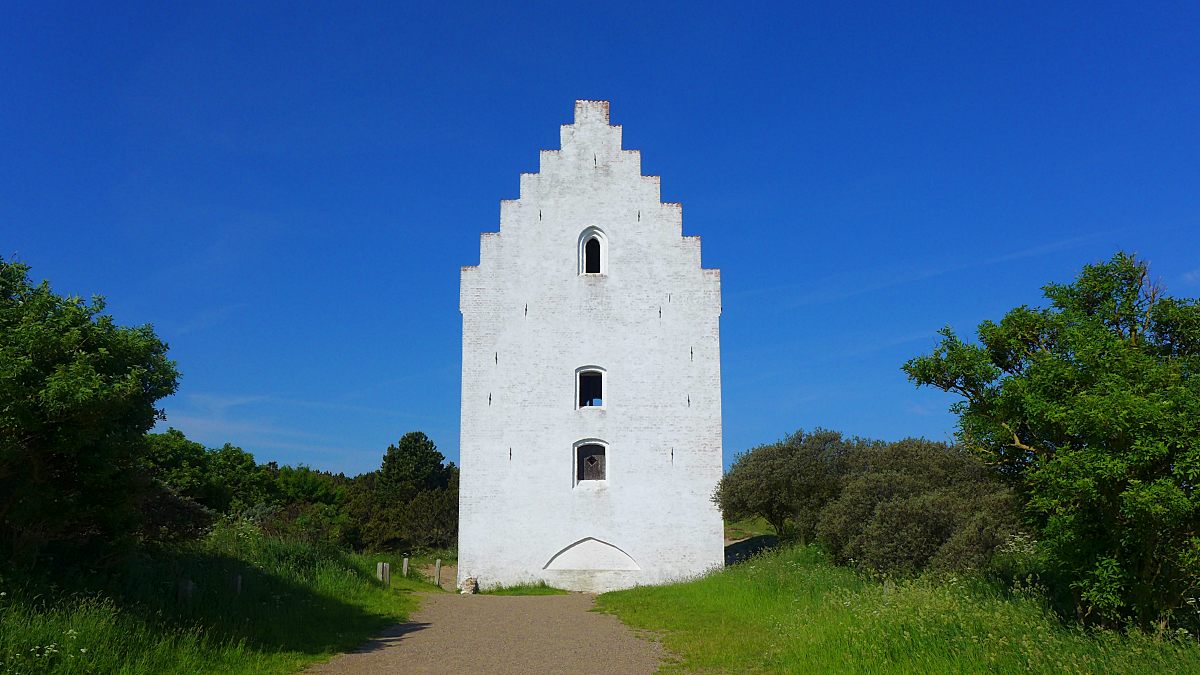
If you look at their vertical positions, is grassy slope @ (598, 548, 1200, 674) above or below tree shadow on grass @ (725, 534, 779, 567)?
below

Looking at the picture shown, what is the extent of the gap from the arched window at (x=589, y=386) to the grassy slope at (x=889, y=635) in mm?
9762

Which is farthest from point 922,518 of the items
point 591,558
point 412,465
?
point 412,465

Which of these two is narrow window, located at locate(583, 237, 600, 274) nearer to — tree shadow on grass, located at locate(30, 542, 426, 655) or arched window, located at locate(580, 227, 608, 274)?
arched window, located at locate(580, 227, 608, 274)

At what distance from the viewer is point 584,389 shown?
1031 inches

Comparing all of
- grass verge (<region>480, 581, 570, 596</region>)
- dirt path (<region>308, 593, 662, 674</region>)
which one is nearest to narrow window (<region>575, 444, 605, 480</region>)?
grass verge (<region>480, 581, 570, 596</region>)

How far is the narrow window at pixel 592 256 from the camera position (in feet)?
85.5

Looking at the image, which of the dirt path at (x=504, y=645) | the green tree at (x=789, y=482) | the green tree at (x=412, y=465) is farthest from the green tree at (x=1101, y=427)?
the green tree at (x=412, y=465)

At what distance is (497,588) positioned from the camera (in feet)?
77.8

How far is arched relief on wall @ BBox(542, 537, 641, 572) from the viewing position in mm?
24000

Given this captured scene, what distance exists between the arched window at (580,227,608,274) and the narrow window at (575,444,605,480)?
536 cm

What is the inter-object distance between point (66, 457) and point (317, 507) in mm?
30973

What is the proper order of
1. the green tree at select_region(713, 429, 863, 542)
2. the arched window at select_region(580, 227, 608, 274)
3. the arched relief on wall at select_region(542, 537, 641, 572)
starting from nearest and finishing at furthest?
1. the green tree at select_region(713, 429, 863, 542)
2. the arched relief on wall at select_region(542, 537, 641, 572)
3. the arched window at select_region(580, 227, 608, 274)

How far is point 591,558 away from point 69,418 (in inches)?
666

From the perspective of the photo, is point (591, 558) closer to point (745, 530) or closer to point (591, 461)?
point (591, 461)
